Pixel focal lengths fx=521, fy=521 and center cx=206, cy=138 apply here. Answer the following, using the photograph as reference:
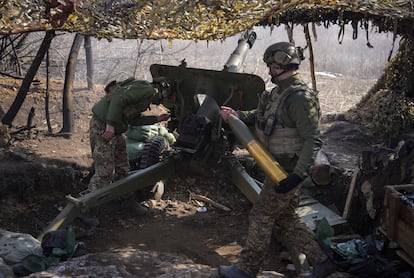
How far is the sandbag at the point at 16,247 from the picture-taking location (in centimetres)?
464

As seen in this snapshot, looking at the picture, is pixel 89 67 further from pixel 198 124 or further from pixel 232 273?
pixel 232 273

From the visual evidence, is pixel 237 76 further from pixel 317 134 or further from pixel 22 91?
pixel 22 91

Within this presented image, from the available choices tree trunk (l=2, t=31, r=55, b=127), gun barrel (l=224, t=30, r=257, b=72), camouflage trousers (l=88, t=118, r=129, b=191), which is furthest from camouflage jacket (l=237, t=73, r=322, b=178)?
tree trunk (l=2, t=31, r=55, b=127)

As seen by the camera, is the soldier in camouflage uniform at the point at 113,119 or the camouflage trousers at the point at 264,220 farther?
the soldier in camouflage uniform at the point at 113,119

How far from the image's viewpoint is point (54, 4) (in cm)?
502

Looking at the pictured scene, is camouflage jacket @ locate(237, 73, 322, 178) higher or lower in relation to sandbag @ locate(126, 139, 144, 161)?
higher

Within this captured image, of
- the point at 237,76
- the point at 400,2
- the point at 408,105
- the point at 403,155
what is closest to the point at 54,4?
the point at 237,76

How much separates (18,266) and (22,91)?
12.3ft

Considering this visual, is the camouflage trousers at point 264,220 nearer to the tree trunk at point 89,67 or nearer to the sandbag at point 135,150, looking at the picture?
the sandbag at point 135,150

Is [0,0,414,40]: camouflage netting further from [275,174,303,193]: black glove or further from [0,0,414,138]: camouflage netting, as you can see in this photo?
[275,174,303,193]: black glove

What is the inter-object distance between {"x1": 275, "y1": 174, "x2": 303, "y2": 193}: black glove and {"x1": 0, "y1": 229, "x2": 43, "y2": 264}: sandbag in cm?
234

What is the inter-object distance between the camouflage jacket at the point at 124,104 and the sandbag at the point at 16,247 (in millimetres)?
1574

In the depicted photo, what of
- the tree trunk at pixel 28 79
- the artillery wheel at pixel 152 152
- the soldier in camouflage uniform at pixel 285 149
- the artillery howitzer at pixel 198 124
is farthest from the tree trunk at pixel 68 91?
the soldier in camouflage uniform at pixel 285 149

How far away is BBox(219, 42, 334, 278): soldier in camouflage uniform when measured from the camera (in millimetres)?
4047
